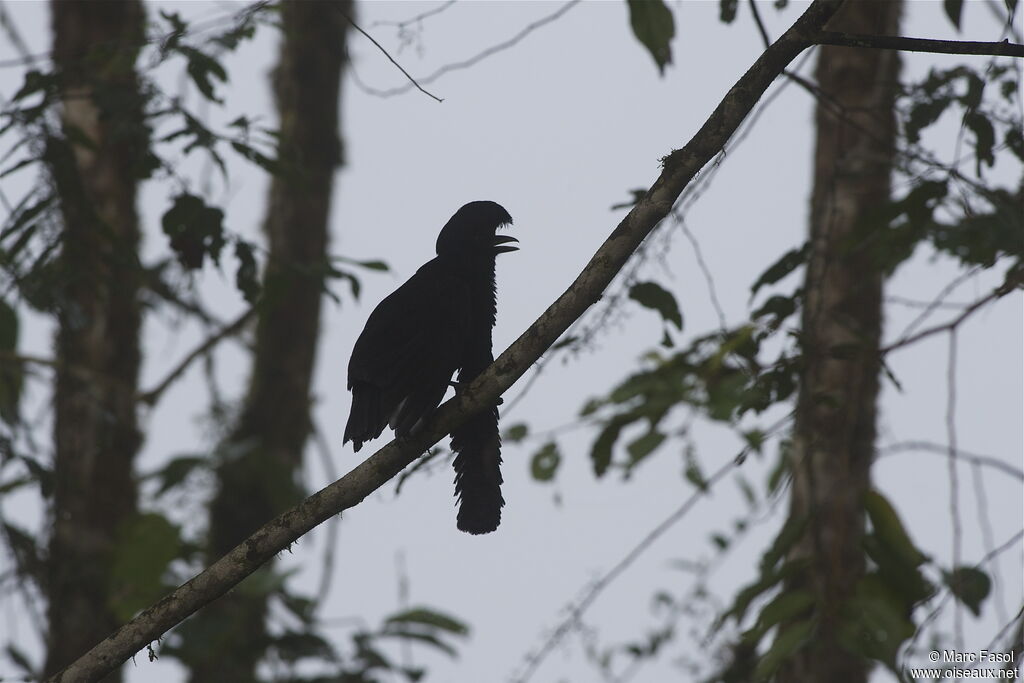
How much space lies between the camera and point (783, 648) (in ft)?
10.5

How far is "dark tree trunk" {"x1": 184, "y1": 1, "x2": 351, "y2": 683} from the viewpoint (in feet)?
22.4

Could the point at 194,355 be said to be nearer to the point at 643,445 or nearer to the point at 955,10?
the point at 643,445

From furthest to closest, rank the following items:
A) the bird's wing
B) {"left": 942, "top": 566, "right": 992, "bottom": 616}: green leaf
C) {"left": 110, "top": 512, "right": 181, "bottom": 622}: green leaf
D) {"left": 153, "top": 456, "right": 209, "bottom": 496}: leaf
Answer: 1. {"left": 153, "top": 456, "right": 209, "bottom": 496}: leaf
2. {"left": 110, "top": 512, "right": 181, "bottom": 622}: green leaf
3. {"left": 942, "top": 566, "right": 992, "bottom": 616}: green leaf
4. the bird's wing

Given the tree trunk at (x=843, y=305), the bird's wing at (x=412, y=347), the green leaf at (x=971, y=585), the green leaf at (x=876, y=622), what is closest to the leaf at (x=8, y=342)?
the bird's wing at (x=412, y=347)

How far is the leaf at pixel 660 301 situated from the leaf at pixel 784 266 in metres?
0.46

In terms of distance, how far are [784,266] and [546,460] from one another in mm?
1319

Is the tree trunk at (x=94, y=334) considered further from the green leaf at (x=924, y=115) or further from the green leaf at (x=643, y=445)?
the green leaf at (x=924, y=115)

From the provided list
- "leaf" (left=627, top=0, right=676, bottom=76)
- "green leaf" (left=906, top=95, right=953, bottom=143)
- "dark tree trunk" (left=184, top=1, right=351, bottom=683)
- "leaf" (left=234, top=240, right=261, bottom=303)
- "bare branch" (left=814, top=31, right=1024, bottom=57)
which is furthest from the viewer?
"dark tree trunk" (left=184, top=1, right=351, bottom=683)

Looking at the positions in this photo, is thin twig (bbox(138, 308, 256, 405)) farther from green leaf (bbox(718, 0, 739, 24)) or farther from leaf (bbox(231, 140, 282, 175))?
green leaf (bbox(718, 0, 739, 24))

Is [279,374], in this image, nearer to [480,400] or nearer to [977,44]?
[480,400]

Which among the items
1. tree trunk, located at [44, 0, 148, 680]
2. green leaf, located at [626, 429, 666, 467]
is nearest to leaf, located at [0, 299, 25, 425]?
tree trunk, located at [44, 0, 148, 680]

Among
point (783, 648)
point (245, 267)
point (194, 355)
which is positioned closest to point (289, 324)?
point (194, 355)

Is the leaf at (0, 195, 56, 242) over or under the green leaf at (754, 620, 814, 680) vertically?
over

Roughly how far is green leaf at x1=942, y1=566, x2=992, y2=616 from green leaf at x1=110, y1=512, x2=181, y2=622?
3038 millimetres
